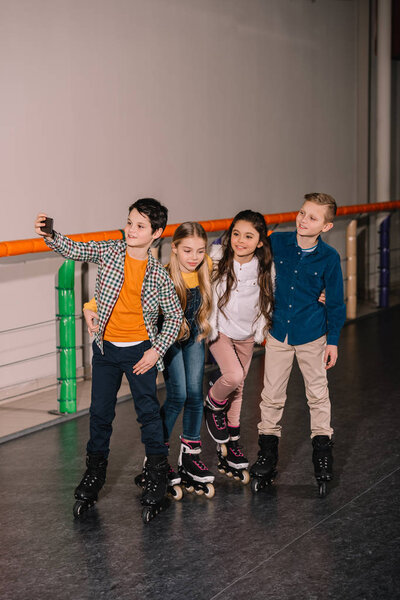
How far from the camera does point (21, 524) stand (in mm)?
3057

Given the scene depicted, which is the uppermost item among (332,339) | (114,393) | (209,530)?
(332,339)

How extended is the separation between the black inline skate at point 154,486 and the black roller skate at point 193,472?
0.18 m

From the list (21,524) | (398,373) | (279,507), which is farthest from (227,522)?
(398,373)

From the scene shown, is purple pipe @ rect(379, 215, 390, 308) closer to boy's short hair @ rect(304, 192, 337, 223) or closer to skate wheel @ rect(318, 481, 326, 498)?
boy's short hair @ rect(304, 192, 337, 223)

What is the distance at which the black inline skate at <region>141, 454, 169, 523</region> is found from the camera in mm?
3092

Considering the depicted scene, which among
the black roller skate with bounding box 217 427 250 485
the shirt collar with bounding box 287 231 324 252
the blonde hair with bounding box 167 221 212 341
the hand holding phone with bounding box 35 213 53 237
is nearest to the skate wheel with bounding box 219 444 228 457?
the black roller skate with bounding box 217 427 250 485

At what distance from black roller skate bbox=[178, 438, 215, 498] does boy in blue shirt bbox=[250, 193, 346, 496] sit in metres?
0.20

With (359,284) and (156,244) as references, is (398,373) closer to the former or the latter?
(156,244)

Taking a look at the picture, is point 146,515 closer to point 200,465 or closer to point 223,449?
point 200,465

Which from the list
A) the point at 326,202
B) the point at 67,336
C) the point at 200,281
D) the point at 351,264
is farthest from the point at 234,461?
the point at 351,264

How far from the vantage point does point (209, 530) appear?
9.84 feet

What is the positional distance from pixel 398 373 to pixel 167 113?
2282 millimetres

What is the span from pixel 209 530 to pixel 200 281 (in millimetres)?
938

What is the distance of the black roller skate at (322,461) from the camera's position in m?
3.35
